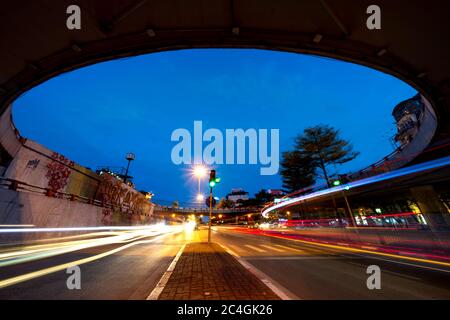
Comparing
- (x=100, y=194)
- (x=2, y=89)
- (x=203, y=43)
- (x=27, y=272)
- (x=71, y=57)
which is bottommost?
(x=27, y=272)

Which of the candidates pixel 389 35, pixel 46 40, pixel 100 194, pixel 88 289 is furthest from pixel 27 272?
pixel 100 194

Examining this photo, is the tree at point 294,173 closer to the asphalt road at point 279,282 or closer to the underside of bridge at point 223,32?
the underside of bridge at point 223,32

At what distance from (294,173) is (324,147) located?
1244 centimetres

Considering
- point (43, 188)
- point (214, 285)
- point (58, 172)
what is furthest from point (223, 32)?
point (58, 172)

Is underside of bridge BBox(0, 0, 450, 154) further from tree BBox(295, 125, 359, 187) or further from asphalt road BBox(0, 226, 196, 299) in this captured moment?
tree BBox(295, 125, 359, 187)

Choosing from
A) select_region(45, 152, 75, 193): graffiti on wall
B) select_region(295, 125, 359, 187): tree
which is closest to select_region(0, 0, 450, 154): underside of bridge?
select_region(45, 152, 75, 193): graffiti on wall

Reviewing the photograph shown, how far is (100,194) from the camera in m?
30.3

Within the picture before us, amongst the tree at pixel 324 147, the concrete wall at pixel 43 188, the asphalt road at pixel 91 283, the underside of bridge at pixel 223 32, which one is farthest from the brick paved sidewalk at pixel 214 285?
the tree at pixel 324 147

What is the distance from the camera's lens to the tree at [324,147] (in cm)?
3672

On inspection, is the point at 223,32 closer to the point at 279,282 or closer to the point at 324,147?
the point at 279,282

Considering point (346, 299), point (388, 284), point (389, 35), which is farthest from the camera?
point (389, 35)
